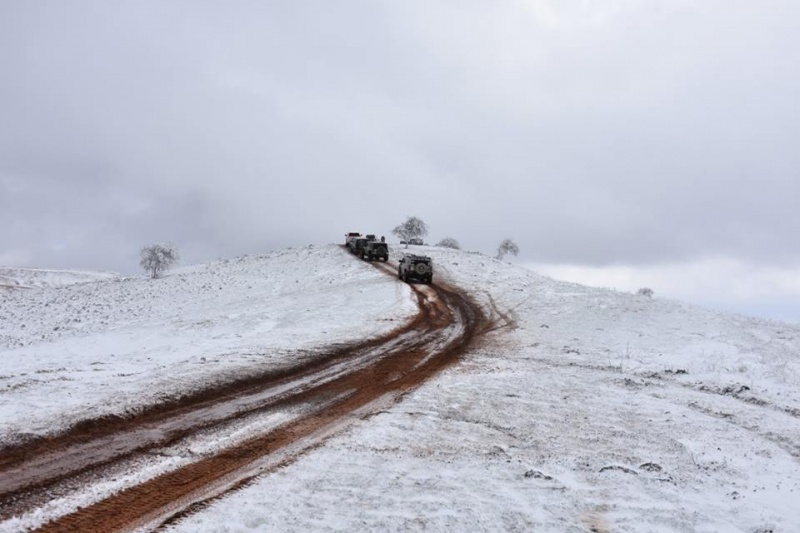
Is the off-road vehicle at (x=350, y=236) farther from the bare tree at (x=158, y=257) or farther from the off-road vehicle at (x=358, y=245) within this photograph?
the bare tree at (x=158, y=257)

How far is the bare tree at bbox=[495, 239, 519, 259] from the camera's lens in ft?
295

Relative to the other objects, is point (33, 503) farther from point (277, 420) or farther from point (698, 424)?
point (698, 424)

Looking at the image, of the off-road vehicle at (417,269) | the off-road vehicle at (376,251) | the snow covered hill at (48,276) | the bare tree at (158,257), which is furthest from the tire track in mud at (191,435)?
the snow covered hill at (48,276)

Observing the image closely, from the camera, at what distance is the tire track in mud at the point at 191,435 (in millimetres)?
4781

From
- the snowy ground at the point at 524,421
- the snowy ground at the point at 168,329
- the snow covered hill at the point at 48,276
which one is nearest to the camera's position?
the snowy ground at the point at 524,421

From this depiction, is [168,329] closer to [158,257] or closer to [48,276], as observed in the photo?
[158,257]

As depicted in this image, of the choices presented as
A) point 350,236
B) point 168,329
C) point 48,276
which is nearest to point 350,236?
point 350,236

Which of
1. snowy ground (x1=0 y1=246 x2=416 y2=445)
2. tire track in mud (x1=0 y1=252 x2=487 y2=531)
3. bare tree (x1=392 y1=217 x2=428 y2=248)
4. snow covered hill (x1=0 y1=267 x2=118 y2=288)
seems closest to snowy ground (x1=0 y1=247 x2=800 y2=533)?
snowy ground (x1=0 y1=246 x2=416 y2=445)

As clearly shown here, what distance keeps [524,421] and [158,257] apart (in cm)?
8642

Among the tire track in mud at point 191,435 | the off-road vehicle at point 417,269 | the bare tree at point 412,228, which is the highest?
the bare tree at point 412,228

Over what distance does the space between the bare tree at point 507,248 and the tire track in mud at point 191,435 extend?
3110 inches

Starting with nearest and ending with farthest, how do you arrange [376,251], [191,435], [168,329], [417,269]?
[191,435] < [168,329] < [417,269] < [376,251]

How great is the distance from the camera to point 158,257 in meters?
83.8

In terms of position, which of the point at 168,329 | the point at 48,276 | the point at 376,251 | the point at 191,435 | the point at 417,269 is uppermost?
the point at 376,251
